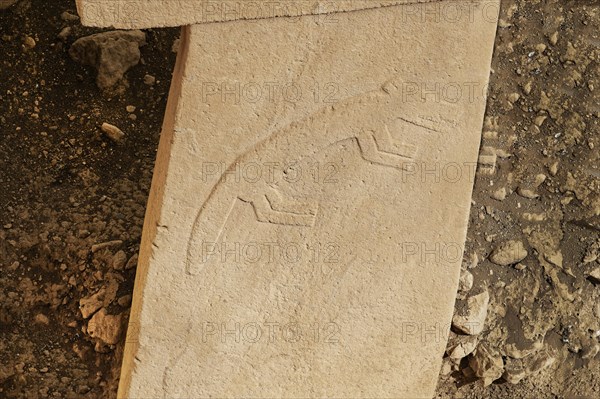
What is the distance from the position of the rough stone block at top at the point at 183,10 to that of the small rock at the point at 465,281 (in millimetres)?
1165

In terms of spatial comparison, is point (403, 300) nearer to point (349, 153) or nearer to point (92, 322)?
point (349, 153)

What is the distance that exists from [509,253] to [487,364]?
0.41 metres

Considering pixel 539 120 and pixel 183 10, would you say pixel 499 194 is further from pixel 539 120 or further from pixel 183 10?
pixel 183 10

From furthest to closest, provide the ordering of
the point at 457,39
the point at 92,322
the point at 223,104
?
the point at 92,322 < the point at 457,39 < the point at 223,104

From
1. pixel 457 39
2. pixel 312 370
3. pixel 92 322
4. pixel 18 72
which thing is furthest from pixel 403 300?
pixel 18 72

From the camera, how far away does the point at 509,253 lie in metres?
3.35

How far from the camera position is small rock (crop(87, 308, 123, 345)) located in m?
3.06

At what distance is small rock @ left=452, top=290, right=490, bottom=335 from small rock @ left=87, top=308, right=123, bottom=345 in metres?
1.15

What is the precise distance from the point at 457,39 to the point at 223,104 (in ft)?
2.40

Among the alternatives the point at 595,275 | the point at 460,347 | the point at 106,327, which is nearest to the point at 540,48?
the point at 595,275

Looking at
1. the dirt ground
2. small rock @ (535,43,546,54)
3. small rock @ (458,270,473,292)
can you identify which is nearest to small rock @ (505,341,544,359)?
the dirt ground

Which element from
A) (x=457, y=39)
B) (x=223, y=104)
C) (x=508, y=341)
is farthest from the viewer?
(x=508, y=341)

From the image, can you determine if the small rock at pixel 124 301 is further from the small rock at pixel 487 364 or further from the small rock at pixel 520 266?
the small rock at pixel 520 266

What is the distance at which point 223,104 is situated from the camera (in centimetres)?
259
